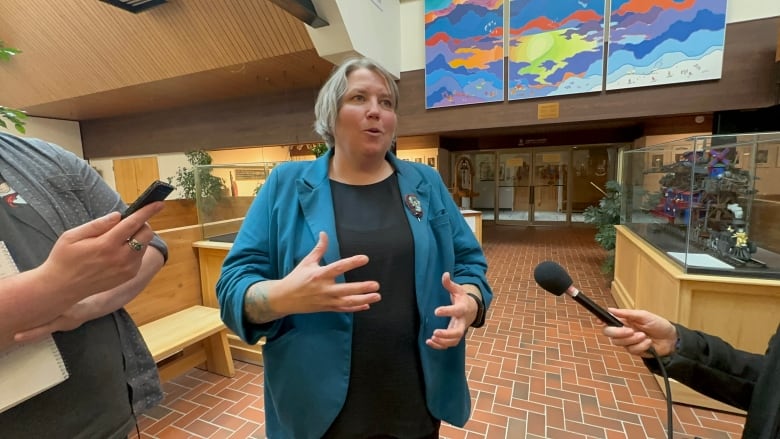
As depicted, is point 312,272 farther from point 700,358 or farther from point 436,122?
point 436,122

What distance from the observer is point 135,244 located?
665 millimetres

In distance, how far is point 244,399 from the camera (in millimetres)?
2619

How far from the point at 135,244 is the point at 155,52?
7336 millimetres

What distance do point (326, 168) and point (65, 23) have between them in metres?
7.99

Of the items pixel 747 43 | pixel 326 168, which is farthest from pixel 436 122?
pixel 326 168

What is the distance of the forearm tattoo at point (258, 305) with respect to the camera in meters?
0.84

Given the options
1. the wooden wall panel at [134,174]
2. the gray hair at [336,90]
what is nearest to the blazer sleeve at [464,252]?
the gray hair at [336,90]

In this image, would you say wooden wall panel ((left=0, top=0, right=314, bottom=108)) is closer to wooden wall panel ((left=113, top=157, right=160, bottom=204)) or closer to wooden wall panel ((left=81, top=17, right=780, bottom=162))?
wooden wall panel ((left=81, top=17, right=780, bottom=162))

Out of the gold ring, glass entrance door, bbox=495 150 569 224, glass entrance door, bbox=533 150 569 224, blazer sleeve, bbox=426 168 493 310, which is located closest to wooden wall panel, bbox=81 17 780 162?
glass entrance door, bbox=533 150 569 224

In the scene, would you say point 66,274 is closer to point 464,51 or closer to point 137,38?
point 464,51

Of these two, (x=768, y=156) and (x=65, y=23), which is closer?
(x=768, y=156)

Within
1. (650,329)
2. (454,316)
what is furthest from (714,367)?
(454,316)

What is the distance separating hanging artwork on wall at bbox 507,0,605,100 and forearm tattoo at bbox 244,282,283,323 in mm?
6169

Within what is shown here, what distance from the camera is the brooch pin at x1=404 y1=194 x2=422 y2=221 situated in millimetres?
1085
